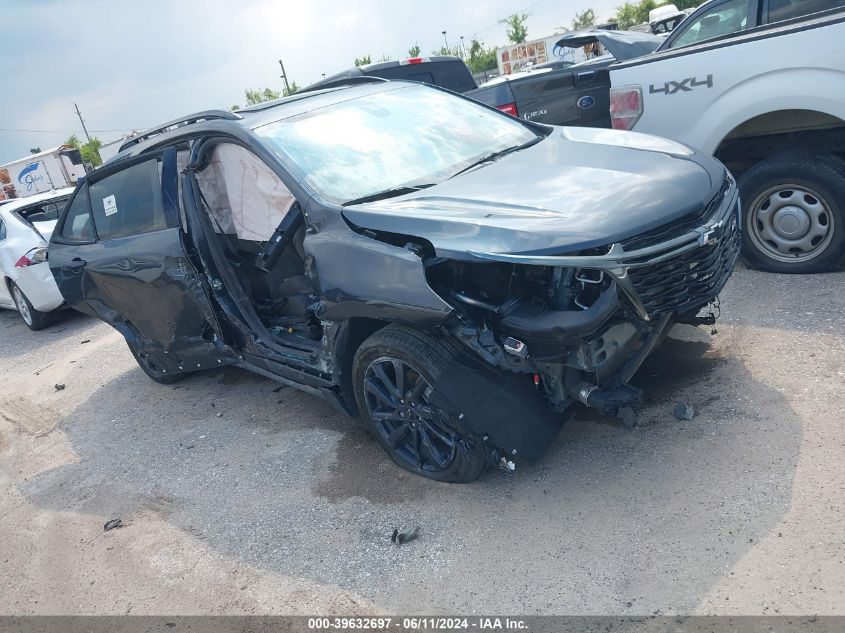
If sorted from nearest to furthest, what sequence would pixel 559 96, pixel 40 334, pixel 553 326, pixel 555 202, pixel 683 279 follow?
pixel 553 326
pixel 683 279
pixel 555 202
pixel 559 96
pixel 40 334

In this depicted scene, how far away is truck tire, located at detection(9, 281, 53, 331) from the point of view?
8.53 metres

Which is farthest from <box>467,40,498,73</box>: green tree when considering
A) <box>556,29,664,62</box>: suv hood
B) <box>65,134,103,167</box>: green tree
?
<box>556,29,664,62</box>: suv hood

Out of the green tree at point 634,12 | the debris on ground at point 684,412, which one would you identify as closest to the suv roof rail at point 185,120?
the debris on ground at point 684,412

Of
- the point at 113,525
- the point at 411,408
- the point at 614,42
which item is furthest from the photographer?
the point at 614,42

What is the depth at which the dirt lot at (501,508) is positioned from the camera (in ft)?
8.87

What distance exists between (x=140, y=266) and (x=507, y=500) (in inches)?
121

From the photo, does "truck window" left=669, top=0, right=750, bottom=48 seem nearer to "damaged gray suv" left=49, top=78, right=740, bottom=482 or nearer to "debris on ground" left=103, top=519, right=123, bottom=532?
"damaged gray suv" left=49, top=78, right=740, bottom=482

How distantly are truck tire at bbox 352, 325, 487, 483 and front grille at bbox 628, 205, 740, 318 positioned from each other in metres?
0.90

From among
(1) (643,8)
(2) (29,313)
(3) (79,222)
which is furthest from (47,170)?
(1) (643,8)

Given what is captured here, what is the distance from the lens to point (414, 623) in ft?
8.96

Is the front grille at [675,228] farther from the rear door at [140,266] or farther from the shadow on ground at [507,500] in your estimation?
the rear door at [140,266]

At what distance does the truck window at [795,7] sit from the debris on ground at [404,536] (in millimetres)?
5128

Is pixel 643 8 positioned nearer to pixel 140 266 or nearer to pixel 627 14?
pixel 627 14

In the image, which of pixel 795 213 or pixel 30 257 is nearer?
pixel 795 213
